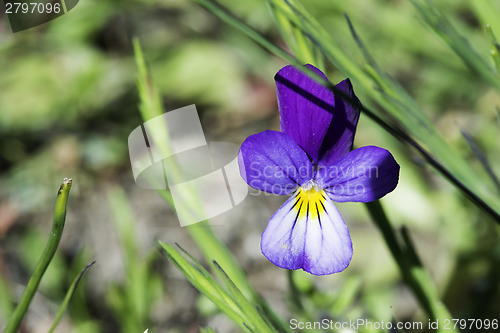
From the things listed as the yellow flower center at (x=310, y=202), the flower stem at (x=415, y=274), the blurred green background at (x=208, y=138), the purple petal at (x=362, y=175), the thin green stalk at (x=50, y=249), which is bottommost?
the blurred green background at (x=208, y=138)

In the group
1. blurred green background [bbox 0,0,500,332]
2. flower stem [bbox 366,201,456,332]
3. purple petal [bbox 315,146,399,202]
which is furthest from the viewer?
blurred green background [bbox 0,0,500,332]

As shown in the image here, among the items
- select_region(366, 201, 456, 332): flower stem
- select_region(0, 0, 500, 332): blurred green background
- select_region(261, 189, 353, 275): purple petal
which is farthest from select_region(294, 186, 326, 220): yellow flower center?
select_region(0, 0, 500, 332): blurred green background

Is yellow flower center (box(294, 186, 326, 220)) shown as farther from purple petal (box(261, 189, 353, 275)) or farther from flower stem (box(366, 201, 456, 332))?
flower stem (box(366, 201, 456, 332))

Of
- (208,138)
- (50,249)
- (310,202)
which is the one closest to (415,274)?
(310,202)

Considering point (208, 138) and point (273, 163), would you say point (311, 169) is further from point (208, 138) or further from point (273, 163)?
point (208, 138)

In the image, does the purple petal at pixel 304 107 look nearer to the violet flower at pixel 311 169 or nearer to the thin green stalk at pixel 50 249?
the violet flower at pixel 311 169

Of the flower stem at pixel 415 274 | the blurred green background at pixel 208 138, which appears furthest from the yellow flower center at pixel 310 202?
the blurred green background at pixel 208 138

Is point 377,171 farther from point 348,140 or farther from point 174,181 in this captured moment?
point 174,181
